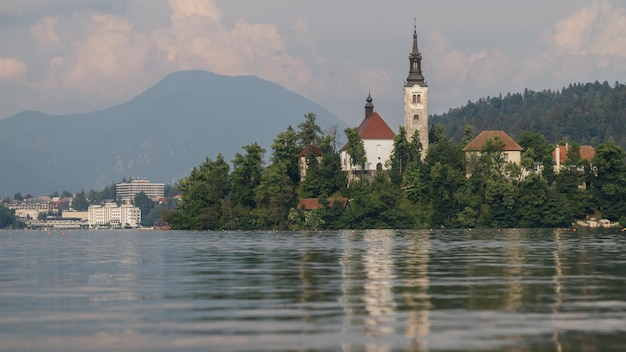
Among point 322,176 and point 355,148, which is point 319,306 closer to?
point 322,176

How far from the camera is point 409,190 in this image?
18475 cm

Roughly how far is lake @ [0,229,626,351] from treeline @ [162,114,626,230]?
110 metres

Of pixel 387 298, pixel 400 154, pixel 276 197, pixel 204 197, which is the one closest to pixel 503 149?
pixel 400 154

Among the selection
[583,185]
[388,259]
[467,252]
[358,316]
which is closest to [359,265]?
[388,259]

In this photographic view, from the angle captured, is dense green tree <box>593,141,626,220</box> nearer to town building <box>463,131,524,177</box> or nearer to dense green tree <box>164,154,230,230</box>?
town building <box>463,131,524,177</box>

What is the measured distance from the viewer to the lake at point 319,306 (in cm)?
3097

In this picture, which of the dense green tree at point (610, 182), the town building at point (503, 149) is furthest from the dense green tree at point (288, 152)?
the dense green tree at point (610, 182)

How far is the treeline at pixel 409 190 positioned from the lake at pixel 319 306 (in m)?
110

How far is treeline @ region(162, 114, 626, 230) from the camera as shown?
584ft

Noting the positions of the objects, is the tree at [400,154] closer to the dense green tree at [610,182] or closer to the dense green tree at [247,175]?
the dense green tree at [247,175]

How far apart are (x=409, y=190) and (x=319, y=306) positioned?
146m

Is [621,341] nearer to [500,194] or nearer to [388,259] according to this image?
[388,259]

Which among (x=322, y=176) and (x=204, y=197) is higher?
(x=322, y=176)

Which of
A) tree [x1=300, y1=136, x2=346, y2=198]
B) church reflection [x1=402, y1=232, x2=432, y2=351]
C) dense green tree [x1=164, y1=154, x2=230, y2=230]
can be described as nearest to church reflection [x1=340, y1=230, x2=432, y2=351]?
church reflection [x1=402, y1=232, x2=432, y2=351]
